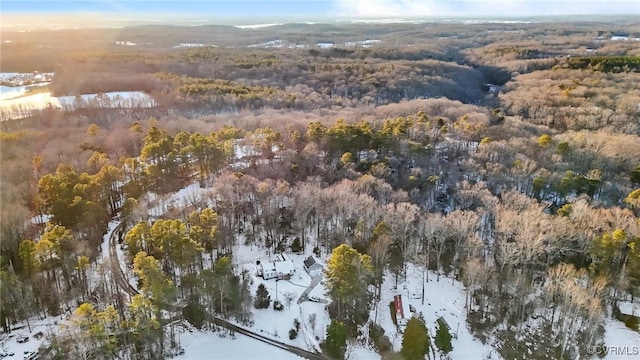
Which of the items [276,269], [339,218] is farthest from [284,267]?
[339,218]

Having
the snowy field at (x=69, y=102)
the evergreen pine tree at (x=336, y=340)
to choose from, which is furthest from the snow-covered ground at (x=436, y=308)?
the snowy field at (x=69, y=102)

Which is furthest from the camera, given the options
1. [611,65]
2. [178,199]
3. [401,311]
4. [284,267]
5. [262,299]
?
[611,65]

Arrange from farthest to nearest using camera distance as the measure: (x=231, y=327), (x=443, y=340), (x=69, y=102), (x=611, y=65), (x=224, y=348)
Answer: (x=611, y=65) < (x=69, y=102) < (x=231, y=327) < (x=224, y=348) < (x=443, y=340)

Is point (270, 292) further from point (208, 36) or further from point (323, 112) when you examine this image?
point (208, 36)

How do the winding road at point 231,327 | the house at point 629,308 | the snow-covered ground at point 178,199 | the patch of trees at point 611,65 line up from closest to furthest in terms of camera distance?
the winding road at point 231,327
the house at point 629,308
the snow-covered ground at point 178,199
the patch of trees at point 611,65

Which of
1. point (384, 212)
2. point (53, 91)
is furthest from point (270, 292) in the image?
point (53, 91)

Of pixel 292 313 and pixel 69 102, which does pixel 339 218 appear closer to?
pixel 292 313

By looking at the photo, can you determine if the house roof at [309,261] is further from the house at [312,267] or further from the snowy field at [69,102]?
the snowy field at [69,102]
